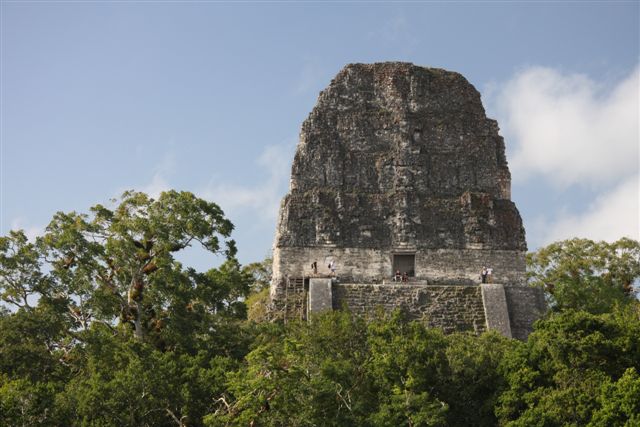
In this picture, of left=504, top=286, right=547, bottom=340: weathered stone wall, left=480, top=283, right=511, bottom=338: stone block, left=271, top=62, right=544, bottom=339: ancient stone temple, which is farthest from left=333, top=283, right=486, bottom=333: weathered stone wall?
left=504, top=286, right=547, bottom=340: weathered stone wall

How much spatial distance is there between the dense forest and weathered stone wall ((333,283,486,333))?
1.36 metres

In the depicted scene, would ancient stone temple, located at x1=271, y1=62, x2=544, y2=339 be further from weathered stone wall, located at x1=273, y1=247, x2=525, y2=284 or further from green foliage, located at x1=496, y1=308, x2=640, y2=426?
green foliage, located at x1=496, y1=308, x2=640, y2=426

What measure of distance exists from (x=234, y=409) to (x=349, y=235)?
7471mm

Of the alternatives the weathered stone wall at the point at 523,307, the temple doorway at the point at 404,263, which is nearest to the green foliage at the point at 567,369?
the weathered stone wall at the point at 523,307

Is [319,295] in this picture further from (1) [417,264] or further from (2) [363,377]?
(2) [363,377]

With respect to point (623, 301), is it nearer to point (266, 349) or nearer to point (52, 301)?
Result: point (266, 349)

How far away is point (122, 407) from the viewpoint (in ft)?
50.3

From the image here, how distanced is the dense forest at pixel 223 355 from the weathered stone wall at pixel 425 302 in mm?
1356

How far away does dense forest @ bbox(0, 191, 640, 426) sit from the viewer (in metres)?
14.3

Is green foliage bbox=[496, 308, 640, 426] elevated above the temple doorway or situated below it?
below

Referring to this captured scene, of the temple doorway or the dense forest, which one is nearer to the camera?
the dense forest

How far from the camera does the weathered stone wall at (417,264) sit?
2050 centimetres

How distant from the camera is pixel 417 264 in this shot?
20.7 m

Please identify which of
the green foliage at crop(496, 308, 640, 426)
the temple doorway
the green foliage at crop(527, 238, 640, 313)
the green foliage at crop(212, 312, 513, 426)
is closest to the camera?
the green foliage at crop(212, 312, 513, 426)
